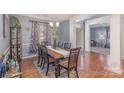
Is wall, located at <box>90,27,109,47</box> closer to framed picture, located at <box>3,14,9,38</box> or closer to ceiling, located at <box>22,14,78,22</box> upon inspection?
ceiling, located at <box>22,14,78,22</box>

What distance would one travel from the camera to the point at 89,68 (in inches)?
78.3

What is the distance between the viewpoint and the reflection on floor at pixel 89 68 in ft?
6.23

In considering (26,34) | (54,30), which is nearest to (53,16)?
(54,30)

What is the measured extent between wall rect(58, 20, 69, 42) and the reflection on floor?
0.41 meters

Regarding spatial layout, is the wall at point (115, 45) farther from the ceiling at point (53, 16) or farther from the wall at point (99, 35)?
the ceiling at point (53, 16)

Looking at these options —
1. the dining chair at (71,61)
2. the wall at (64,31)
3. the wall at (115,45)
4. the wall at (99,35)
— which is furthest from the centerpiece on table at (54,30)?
the wall at (115,45)

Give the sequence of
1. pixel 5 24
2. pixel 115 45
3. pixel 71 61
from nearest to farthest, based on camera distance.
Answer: pixel 5 24 < pixel 115 45 < pixel 71 61

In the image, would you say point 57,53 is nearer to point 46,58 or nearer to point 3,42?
point 46,58

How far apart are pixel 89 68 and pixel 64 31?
0.71 m

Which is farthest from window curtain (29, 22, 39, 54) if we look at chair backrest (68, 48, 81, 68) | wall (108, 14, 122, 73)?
wall (108, 14, 122, 73)

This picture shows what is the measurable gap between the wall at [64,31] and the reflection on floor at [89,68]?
41cm
